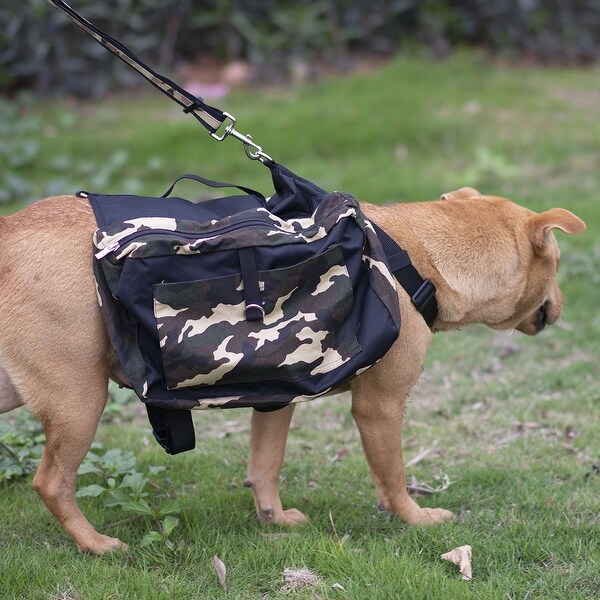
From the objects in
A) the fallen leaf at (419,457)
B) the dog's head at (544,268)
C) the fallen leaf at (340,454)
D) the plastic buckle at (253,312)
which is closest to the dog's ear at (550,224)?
the dog's head at (544,268)

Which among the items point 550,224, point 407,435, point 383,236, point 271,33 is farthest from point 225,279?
point 271,33

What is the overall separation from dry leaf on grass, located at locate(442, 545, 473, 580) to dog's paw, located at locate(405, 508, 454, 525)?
41 cm

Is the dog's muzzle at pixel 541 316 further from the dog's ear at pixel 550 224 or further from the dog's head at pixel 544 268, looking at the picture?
the dog's ear at pixel 550 224

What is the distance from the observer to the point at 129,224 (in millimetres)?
3723

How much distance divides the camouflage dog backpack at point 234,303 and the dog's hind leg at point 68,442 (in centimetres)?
25

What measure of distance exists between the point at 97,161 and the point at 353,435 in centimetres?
627

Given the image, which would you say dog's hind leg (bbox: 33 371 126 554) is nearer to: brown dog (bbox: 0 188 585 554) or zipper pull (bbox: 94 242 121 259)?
brown dog (bbox: 0 188 585 554)

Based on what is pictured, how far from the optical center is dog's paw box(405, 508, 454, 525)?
4391 millimetres

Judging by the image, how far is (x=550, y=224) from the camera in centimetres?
443

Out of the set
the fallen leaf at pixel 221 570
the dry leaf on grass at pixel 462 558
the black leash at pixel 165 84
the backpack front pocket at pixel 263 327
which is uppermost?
the black leash at pixel 165 84

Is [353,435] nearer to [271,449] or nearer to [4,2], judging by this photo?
[271,449]

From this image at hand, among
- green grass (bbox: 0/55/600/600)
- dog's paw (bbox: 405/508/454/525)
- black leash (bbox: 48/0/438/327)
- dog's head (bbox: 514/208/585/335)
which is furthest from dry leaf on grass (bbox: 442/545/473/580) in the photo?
dog's head (bbox: 514/208/585/335)

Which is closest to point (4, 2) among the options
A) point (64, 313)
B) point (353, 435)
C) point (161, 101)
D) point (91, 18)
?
point (91, 18)

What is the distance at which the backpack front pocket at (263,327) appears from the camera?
143 inches
